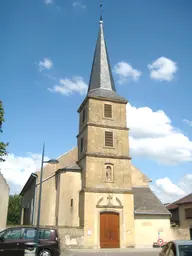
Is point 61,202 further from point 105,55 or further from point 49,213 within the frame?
point 105,55

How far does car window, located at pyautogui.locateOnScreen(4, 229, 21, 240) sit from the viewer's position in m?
14.4

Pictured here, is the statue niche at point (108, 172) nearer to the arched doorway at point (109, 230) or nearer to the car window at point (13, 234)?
the arched doorway at point (109, 230)

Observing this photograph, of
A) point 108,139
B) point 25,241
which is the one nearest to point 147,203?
point 108,139

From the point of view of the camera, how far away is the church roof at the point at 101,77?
28.8 metres

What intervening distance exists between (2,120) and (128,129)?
14412 mm

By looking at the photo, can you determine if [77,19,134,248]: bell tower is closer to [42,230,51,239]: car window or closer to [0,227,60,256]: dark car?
[42,230,51,239]: car window

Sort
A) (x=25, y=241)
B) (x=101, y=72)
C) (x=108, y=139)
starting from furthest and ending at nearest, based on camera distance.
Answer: (x=101, y=72)
(x=108, y=139)
(x=25, y=241)

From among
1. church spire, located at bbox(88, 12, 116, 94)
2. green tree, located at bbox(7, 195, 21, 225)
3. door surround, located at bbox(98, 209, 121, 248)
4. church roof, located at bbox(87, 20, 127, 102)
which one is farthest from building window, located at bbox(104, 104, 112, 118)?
green tree, located at bbox(7, 195, 21, 225)

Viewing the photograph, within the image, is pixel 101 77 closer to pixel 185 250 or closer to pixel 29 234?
pixel 29 234

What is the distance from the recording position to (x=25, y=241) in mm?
14312

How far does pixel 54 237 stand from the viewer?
48.8 ft

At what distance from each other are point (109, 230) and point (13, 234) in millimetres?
10851

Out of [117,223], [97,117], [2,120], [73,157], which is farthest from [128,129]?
[2,120]

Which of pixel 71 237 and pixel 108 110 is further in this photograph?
pixel 108 110
